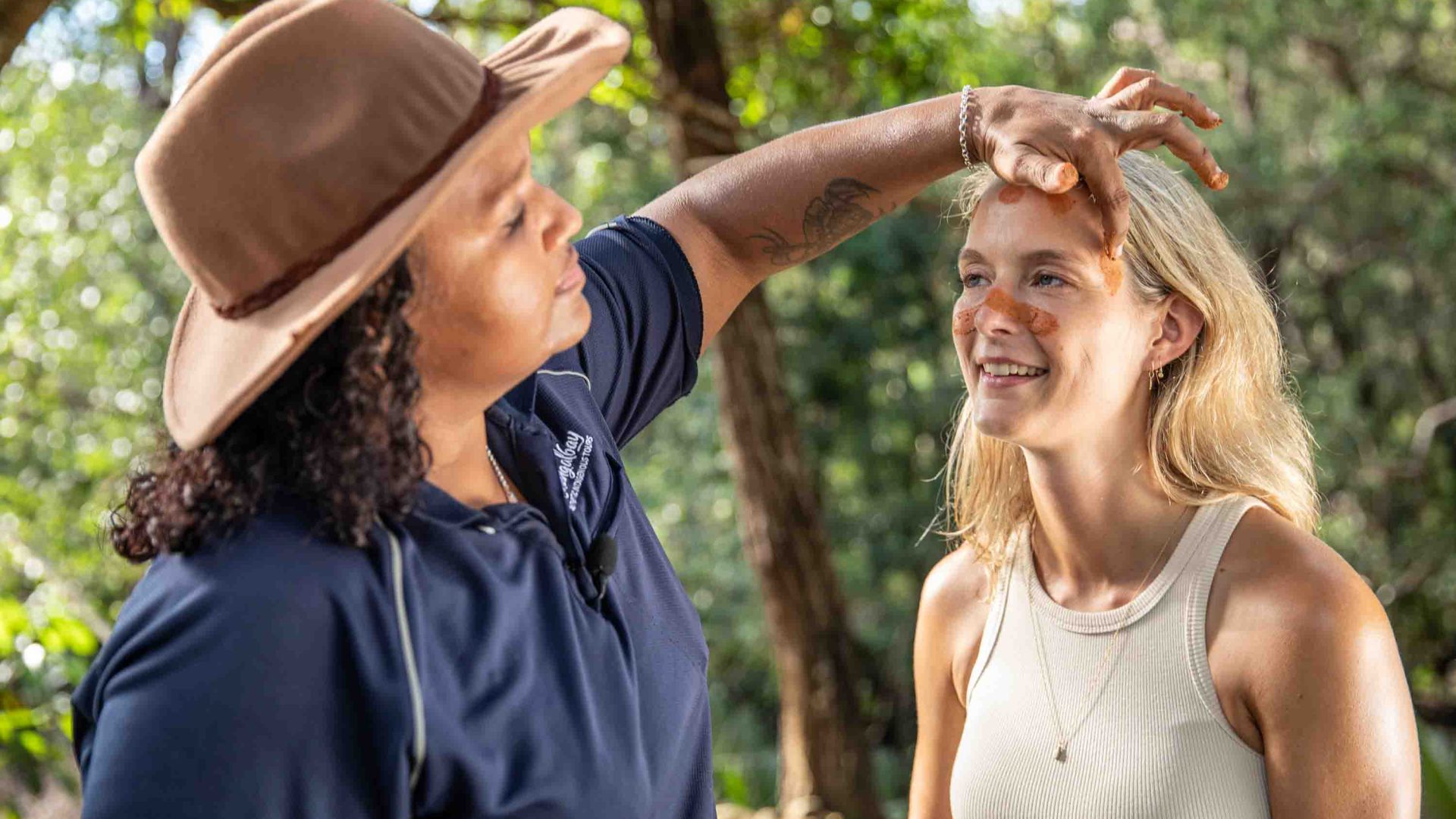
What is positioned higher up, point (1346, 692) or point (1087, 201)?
point (1087, 201)

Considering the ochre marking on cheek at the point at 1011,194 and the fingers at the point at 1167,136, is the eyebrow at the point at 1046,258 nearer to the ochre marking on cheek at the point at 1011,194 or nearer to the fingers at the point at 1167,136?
the ochre marking on cheek at the point at 1011,194

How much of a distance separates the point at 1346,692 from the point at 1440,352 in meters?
8.61

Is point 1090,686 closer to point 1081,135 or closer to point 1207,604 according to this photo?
point 1207,604

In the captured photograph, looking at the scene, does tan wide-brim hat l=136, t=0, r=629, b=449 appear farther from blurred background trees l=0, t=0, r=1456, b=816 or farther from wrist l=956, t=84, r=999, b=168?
blurred background trees l=0, t=0, r=1456, b=816

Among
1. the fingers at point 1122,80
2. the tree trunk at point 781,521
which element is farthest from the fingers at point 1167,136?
the tree trunk at point 781,521

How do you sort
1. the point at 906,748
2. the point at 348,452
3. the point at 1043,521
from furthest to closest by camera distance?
the point at 906,748 < the point at 1043,521 < the point at 348,452

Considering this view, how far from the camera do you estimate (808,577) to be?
16.9ft

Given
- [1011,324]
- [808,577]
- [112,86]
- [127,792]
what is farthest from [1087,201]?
[112,86]

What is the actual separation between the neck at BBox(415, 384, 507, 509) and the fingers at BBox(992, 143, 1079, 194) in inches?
28.7

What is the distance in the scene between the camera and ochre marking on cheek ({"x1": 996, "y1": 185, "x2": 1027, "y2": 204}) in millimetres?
1970

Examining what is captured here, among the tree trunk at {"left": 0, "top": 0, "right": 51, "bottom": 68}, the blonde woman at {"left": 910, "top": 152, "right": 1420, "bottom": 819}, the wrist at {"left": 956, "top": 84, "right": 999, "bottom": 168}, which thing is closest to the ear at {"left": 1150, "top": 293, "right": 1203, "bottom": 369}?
the blonde woman at {"left": 910, "top": 152, "right": 1420, "bottom": 819}

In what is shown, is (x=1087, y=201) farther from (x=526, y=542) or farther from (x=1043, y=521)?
(x=526, y=542)

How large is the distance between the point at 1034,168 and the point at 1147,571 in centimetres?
64

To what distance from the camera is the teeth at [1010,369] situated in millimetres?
1973
